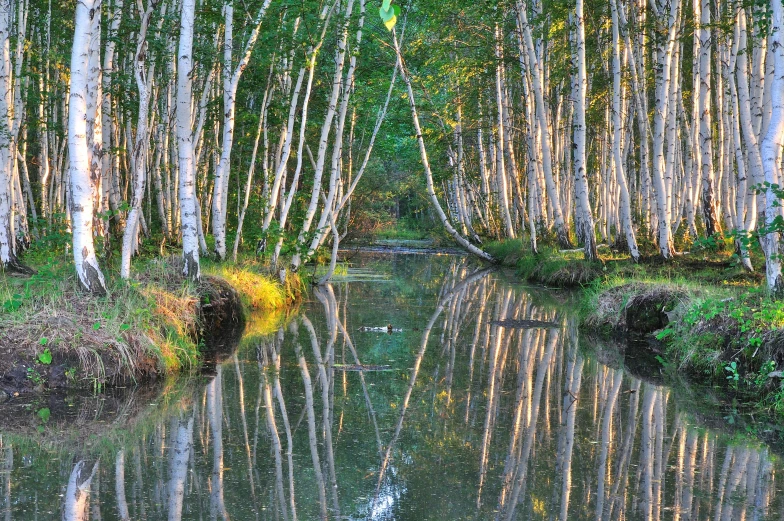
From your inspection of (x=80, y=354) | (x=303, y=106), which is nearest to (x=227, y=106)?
(x=303, y=106)

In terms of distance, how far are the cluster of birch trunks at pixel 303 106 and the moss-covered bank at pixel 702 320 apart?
76 centimetres

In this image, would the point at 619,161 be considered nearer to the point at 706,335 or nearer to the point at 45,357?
the point at 706,335

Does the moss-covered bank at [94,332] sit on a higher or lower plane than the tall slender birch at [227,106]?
lower

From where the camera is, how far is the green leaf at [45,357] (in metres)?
9.15

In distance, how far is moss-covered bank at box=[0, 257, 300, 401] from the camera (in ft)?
30.3

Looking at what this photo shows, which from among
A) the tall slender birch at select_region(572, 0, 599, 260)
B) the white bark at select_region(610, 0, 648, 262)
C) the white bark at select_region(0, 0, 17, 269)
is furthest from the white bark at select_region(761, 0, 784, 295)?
the white bark at select_region(0, 0, 17, 269)

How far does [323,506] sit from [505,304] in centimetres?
1382

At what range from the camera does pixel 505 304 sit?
1933 cm

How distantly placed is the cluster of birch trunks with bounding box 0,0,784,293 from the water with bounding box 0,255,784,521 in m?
2.70

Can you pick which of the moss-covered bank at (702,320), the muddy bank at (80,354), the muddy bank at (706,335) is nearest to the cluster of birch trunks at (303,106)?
the moss-covered bank at (702,320)

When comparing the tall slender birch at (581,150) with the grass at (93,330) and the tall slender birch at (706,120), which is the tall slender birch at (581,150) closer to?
the tall slender birch at (706,120)

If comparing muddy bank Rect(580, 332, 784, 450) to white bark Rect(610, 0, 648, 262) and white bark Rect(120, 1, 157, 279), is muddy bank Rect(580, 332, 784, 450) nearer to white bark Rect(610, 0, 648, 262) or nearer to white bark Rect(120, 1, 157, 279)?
white bark Rect(610, 0, 648, 262)

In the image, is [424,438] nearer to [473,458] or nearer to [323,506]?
[473,458]

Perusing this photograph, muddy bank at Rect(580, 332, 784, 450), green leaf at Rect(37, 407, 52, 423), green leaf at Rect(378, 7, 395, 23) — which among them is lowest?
muddy bank at Rect(580, 332, 784, 450)
